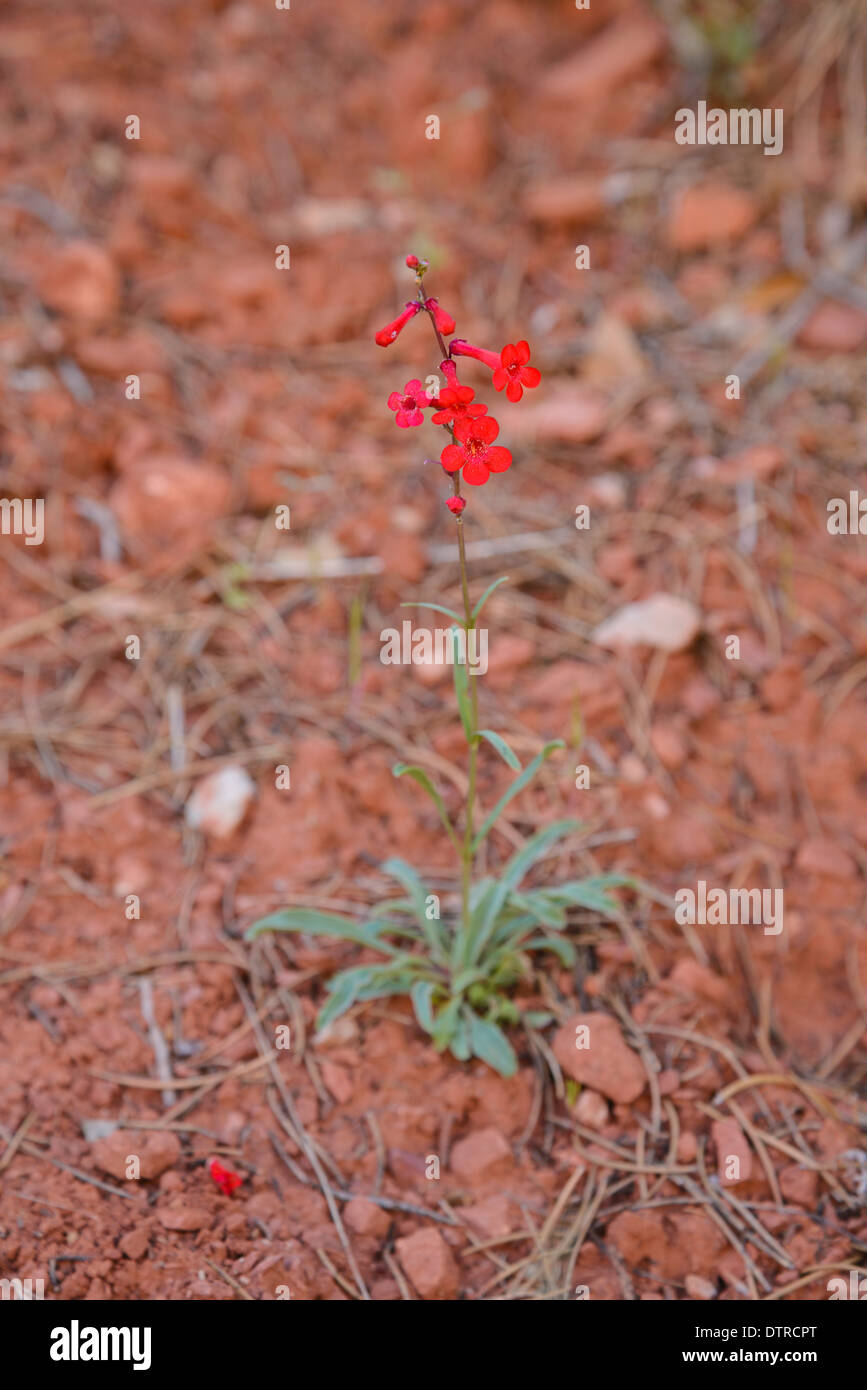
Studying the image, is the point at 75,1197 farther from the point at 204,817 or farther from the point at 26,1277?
the point at 204,817

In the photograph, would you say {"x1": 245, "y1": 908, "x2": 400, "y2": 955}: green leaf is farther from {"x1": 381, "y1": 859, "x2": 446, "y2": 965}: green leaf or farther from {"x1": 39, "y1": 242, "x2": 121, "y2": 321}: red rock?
{"x1": 39, "y1": 242, "x2": 121, "y2": 321}: red rock

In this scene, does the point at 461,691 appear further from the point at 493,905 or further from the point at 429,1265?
the point at 429,1265

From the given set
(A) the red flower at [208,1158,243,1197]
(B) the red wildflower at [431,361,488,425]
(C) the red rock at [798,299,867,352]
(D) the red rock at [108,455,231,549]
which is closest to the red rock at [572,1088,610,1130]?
(A) the red flower at [208,1158,243,1197]

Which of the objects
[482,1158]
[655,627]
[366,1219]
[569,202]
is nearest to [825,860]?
[655,627]

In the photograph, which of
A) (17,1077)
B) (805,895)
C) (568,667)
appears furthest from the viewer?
A: (568,667)

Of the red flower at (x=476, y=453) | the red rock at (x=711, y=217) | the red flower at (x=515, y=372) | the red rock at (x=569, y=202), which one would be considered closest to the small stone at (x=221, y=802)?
the red flower at (x=476, y=453)
